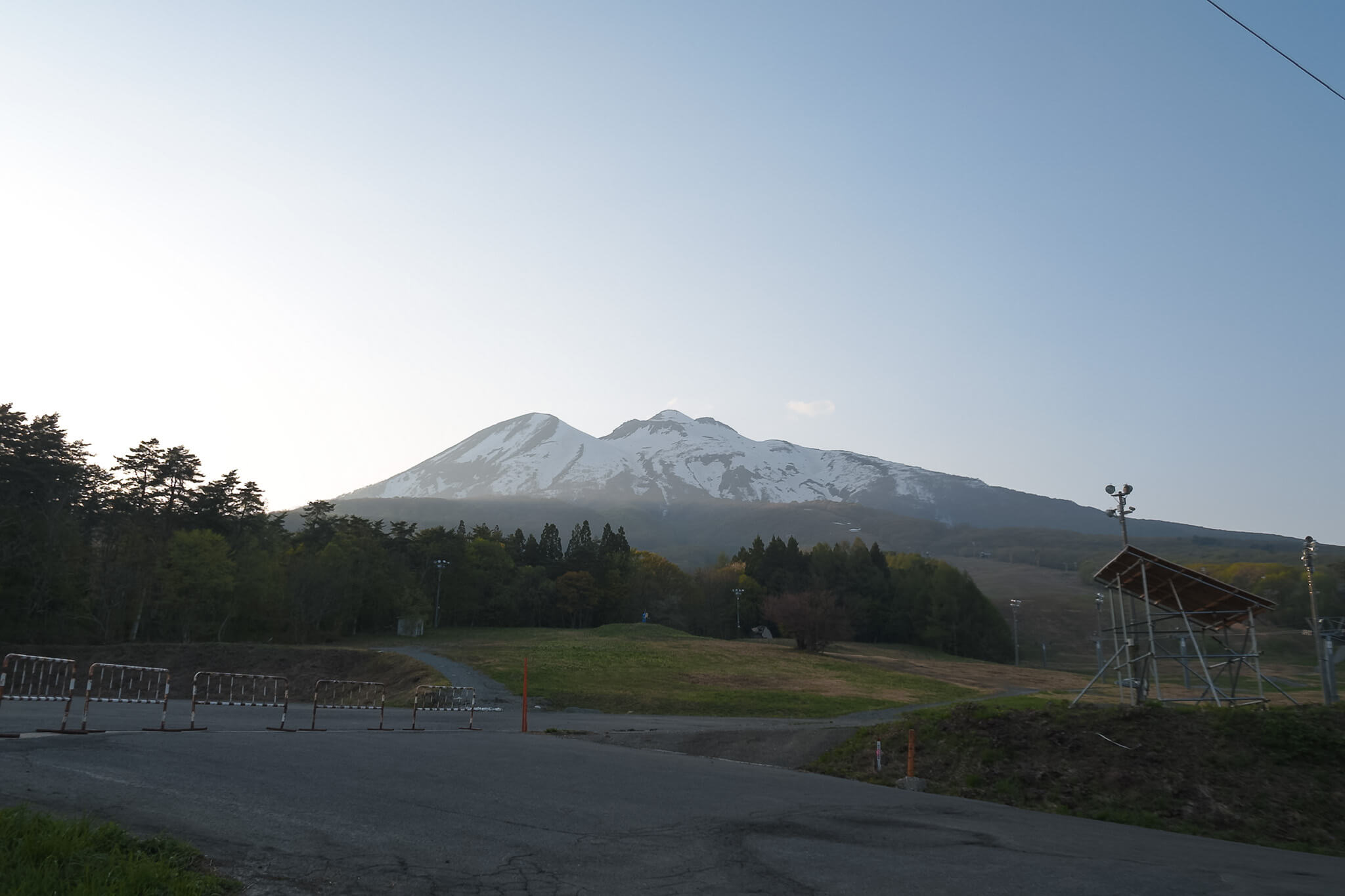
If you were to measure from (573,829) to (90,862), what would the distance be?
4421mm

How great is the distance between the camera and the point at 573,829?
891cm

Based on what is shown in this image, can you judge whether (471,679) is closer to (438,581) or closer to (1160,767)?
(1160,767)

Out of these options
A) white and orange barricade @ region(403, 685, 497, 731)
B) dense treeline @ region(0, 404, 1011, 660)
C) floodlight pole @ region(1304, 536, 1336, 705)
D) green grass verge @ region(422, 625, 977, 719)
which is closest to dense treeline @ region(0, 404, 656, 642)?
dense treeline @ region(0, 404, 1011, 660)

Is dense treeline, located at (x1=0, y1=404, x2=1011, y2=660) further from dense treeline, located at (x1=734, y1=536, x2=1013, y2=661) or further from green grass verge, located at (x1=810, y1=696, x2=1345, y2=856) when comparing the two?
green grass verge, located at (x1=810, y1=696, x2=1345, y2=856)

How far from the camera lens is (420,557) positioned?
99.1 metres

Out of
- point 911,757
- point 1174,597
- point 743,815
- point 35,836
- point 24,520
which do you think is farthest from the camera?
point 24,520

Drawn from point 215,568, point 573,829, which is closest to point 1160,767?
point 573,829

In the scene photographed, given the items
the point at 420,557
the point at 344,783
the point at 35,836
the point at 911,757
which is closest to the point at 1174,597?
the point at 911,757

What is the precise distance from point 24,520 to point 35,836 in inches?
2209

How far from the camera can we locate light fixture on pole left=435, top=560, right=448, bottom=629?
3346 inches

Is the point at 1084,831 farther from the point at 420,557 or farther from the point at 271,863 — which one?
the point at 420,557

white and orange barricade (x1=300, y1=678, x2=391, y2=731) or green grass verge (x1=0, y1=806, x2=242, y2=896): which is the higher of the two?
green grass verge (x1=0, y1=806, x2=242, y2=896)

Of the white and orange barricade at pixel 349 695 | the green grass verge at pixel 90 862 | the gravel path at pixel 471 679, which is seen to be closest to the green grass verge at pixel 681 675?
the gravel path at pixel 471 679

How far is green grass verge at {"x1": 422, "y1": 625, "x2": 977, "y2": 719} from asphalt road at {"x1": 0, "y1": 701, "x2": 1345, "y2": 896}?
21007 millimetres
